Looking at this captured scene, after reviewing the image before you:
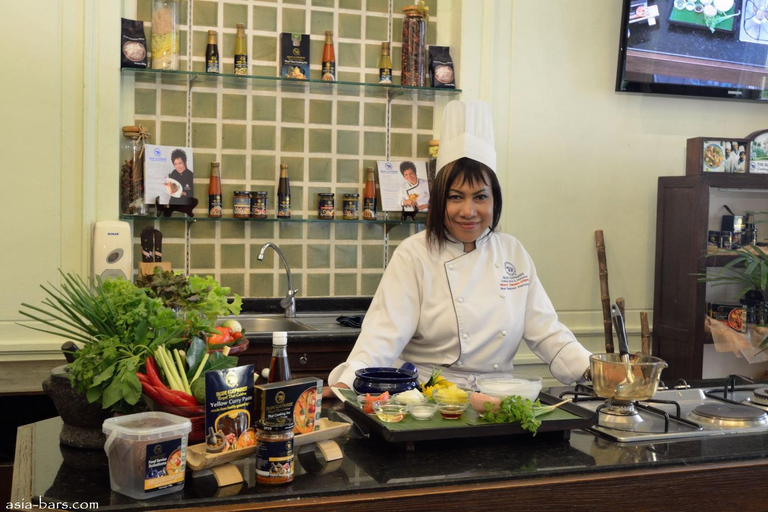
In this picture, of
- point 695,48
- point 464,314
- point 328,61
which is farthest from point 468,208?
point 695,48

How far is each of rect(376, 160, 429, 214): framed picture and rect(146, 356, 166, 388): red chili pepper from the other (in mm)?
2302

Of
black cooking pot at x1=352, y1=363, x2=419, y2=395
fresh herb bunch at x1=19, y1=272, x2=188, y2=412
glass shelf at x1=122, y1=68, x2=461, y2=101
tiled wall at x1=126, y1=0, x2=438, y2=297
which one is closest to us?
fresh herb bunch at x1=19, y1=272, x2=188, y2=412

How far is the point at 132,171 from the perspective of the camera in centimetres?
347

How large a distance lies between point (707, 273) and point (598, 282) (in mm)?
525

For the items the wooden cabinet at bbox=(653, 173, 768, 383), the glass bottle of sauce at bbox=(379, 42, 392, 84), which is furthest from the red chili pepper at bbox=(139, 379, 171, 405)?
the wooden cabinet at bbox=(653, 173, 768, 383)

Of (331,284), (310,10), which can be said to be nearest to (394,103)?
(310,10)

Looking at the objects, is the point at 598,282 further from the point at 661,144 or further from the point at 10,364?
the point at 10,364

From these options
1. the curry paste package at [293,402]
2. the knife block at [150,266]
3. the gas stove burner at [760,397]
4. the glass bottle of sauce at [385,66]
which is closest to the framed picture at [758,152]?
the glass bottle of sauce at [385,66]

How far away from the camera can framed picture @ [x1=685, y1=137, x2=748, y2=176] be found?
3.78 meters

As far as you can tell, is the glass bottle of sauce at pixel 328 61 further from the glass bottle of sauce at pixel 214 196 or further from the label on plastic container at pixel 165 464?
the label on plastic container at pixel 165 464

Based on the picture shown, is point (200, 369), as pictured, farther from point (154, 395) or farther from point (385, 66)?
point (385, 66)

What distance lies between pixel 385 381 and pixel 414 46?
2.36 m

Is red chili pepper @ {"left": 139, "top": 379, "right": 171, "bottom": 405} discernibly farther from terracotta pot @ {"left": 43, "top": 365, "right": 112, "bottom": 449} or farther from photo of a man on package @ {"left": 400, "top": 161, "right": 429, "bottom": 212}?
photo of a man on package @ {"left": 400, "top": 161, "right": 429, "bottom": 212}

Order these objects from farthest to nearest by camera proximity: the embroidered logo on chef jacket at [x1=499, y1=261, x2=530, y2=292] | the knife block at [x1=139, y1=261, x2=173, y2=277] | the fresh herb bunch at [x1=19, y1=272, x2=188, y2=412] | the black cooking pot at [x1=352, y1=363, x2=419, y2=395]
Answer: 1. the knife block at [x1=139, y1=261, x2=173, y2=277]
2. the embroidered logo on chef jacket at [x1=499, y1=261, x2=530, y2=292]
3. the black cooking pot at [x1=352, y1=363, x2=419, y2=395]
4. the fresh herb bunch at [x1=19, y1=272, x2=188, y2=412]
